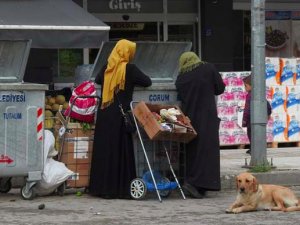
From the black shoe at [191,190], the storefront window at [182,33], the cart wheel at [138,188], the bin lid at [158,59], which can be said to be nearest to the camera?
the cart wheel at [138,188]

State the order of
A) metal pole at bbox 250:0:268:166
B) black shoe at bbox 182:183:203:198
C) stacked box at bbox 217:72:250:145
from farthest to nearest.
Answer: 1. stacked box at bbox 217:72:250:145
2. metal pole at bbox 250:0:268:166
3. black shoe at bbox 182:183:203:198

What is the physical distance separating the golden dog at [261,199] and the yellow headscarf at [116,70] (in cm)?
194

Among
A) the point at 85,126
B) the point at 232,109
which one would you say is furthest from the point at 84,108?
the point at 232,109

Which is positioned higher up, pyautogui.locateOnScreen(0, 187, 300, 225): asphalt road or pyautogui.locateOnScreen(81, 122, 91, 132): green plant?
pyautogui.locateOnScreen(81, 122, 91, 132): green plant

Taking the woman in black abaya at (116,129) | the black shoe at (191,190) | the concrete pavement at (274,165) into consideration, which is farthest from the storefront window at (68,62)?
the black shoe at (191,190)

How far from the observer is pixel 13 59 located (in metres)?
9.33

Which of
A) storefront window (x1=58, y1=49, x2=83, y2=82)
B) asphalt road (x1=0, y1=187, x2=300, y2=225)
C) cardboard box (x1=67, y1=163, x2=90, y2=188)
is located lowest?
asphalt road (x1=0, y1=187, x2=300, y2=225)

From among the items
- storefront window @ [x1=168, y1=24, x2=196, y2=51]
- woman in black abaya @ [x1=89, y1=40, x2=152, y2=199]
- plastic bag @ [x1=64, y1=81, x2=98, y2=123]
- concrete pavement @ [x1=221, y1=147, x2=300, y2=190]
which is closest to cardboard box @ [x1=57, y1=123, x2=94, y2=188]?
plastic bag @ [x1=64, y1=81, x2=98, y2=123]

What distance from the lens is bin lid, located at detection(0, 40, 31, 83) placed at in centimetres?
925

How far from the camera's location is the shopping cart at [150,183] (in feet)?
29.8

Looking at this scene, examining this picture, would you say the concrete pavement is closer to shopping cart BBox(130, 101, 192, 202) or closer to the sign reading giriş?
shopping cart BBox(130, 101, 192, 202)

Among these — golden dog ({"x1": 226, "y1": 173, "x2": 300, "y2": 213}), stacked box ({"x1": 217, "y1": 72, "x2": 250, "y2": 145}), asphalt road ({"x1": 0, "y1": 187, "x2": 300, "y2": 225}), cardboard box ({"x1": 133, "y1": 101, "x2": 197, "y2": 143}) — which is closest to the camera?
asphalt road ({"x1": 0, "y1": 187, "x2": 300, "y2": 225})

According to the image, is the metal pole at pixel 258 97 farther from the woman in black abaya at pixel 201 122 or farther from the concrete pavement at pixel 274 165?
the woman in black abaya at pixel 201 122

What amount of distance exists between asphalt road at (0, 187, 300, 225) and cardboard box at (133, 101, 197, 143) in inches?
31.5
